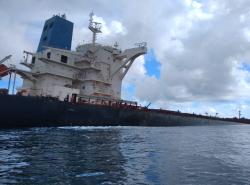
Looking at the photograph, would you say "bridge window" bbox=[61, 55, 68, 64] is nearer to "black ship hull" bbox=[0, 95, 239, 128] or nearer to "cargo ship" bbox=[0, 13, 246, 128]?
Result: "cargo ship" bbox=[0, 13, 246, 128]

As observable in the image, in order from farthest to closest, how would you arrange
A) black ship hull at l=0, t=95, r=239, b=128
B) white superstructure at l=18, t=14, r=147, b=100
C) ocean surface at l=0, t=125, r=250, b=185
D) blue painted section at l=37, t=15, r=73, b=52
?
blue painted section at l=37, t=15, r=73, b=52 → white superstructure at l=18, t=14, r=147, b=100 → black ship hull at l=0, t=95, r=239, b=128 → ocean surface at l=0, t=125, r=250, b=185

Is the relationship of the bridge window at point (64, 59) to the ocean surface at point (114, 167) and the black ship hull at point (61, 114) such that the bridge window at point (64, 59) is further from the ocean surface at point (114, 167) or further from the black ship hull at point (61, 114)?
the ocean surface at point (114, 167)

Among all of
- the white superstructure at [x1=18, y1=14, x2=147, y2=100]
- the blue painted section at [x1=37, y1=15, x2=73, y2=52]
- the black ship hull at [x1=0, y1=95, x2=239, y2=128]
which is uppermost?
the blue painted section at [x1=37, y1=15, x2=73, y2=52]

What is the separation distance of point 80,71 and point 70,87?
2.85 m

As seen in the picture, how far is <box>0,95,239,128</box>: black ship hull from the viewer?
96.1 ft

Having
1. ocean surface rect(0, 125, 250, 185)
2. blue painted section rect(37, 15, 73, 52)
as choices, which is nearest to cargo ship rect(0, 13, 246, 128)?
blue painted section rect(37, 15, 73, 52)

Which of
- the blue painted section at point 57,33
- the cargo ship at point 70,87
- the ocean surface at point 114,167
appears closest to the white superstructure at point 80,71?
the cargo ship at point 70,87

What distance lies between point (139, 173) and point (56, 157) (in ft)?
14.4

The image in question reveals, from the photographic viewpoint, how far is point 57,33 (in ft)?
133

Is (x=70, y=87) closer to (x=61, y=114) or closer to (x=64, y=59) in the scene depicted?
(x=64, y=59)

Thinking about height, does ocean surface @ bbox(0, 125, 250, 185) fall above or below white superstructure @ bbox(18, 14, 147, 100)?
below

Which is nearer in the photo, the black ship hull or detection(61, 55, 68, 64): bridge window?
the black ship hull

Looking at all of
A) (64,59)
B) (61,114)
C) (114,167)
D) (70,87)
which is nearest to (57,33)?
(64,59)

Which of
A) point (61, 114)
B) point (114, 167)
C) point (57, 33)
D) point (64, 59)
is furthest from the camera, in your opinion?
point (57, 33)
